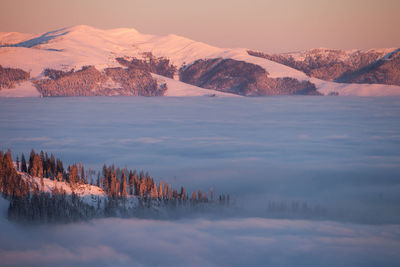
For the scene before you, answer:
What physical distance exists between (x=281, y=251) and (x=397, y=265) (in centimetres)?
1081

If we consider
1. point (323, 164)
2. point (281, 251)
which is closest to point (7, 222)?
point (281, 251)

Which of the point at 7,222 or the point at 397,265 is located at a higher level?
the point at 7,222

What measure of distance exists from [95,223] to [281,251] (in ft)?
65.6

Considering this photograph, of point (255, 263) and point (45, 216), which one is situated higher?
point (45, 216)

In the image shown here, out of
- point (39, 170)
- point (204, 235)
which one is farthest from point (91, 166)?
point (204, 235)

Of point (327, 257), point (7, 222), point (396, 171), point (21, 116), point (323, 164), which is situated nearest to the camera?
point (7, 222)

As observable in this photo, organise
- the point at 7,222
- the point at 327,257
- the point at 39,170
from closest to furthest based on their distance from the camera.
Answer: the point at 7,222
the point at 327,257
the point at 39,170

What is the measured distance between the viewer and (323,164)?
3607 inches

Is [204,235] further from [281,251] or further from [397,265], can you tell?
[397,265]

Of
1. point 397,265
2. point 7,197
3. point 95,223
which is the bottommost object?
point 397,265

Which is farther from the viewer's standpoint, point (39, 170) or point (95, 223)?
point (39, 170)

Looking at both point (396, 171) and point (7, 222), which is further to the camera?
point (396, 171)

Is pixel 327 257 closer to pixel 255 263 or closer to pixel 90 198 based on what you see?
pixel 255 263

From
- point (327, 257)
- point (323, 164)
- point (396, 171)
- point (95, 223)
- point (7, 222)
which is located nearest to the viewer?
point (7, 222)
